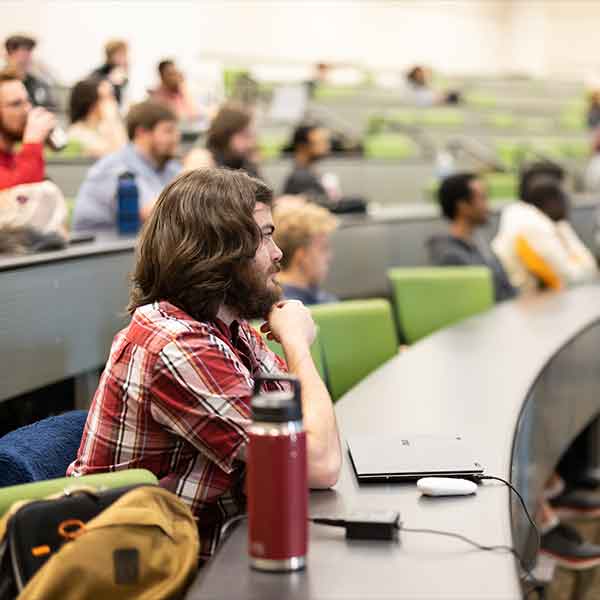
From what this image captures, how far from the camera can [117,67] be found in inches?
308

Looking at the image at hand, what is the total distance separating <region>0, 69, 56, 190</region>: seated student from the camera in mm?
3792

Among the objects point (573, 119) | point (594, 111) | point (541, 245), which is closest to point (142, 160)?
point (541, 245)

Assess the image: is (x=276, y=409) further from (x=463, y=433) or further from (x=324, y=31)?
(x=324, y=31)

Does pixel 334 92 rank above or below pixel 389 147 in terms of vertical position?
above

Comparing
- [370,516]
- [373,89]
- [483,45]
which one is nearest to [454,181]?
[370,516]

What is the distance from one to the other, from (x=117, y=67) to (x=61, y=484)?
665 cm

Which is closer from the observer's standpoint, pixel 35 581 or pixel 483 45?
pixel 35 581

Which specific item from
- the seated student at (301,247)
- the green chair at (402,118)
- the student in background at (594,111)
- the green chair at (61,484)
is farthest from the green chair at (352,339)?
the student in background at (594,111)

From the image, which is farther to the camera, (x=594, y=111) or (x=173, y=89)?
(x=594, y=111)

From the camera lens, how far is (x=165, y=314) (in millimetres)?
1798

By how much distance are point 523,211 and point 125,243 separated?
105 inches

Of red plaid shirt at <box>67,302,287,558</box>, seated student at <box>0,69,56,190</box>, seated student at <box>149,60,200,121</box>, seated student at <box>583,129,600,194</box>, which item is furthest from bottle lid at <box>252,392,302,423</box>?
seated student at <box>583,129,600,194</box>

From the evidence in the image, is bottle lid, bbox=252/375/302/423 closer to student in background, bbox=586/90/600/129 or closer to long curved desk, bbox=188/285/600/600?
long curved desk, bbox=188/285/600/600

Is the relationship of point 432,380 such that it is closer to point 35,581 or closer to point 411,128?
point 35,581
